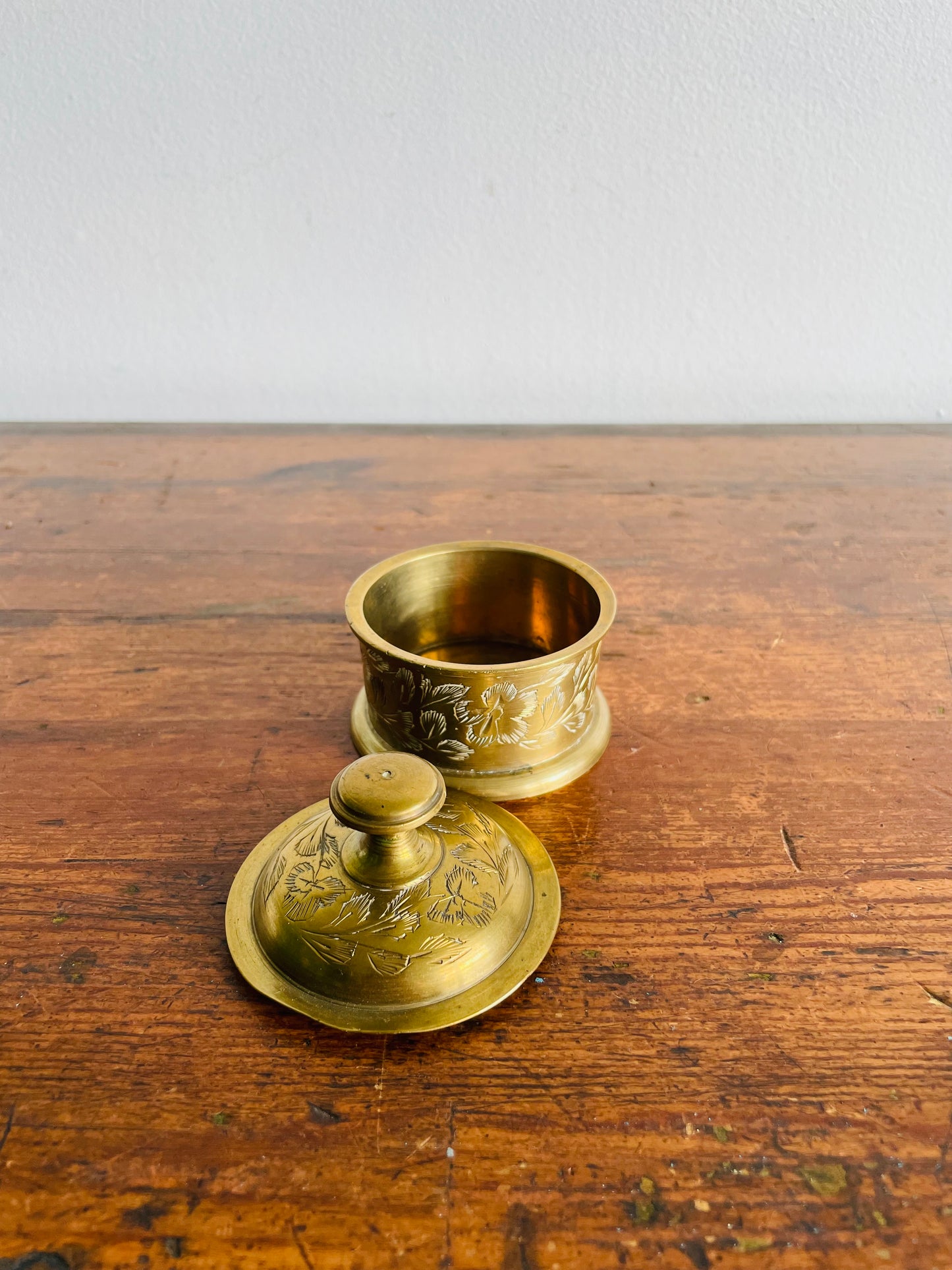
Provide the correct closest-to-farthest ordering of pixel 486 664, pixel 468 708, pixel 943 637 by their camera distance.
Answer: pixel 468 708
pixel 486 664
pixel 943 637

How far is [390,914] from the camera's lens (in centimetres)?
52

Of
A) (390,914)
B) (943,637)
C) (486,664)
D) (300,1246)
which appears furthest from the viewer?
(943,637)

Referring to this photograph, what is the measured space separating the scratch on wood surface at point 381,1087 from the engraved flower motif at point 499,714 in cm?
22

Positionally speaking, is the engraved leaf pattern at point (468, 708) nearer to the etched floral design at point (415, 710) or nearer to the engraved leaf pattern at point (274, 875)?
the etched floral design at point (415, 710)

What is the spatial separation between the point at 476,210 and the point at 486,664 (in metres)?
0.95

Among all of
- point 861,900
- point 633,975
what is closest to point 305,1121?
point 633,975

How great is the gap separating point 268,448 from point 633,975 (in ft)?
3.45

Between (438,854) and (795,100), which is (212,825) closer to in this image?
(438,854)

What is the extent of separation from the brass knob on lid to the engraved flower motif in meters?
0.10

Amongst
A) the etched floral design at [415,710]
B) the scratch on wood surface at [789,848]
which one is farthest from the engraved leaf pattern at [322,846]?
the scratch on wood surface at [789,848]

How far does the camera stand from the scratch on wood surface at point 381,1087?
46cm

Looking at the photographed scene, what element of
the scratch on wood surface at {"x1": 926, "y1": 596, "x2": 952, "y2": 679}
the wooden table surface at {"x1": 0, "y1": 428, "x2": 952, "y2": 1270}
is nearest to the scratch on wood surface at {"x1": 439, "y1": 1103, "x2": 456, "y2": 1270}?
the wooden table surface at {"x1": 0, "y1": 428, "x2": 952, "y2": 1270}

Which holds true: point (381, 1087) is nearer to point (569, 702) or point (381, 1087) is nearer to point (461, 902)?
point (461, 902)

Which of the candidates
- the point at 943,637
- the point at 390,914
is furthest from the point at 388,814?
the point at 943,637
